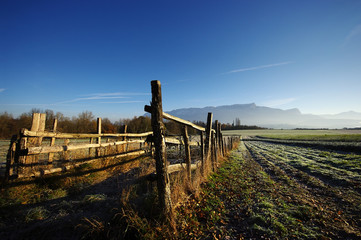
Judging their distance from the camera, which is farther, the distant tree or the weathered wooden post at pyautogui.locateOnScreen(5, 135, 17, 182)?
the distant tree

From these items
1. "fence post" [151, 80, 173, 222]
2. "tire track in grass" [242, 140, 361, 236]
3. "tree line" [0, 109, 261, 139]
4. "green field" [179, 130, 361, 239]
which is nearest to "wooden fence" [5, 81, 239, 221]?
"fence post" [151, 80, 173, 222]

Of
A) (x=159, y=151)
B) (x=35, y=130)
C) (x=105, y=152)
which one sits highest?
(x=35, y=130)

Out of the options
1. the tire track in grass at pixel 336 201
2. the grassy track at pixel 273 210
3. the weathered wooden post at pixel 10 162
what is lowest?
the tire track in grass at pixel 336 201

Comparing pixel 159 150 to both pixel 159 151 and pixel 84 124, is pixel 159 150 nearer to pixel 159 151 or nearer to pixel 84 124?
pixel 159 151

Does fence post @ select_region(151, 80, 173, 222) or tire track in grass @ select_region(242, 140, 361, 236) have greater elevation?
fence post @ select_region(151, 80, 173, 222)

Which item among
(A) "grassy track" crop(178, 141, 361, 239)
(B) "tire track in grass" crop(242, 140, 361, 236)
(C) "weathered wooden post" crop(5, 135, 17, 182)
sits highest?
(C) "weathered wooden post" crop(5, 135, 17, 182)

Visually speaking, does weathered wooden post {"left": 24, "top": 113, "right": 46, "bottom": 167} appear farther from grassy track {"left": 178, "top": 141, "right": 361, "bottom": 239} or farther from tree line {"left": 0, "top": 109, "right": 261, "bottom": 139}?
tree line {"left": 0, "top": 109, "right": 261, "bottom": 139}

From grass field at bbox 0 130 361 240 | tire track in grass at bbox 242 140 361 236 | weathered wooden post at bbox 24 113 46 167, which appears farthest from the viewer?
weathered wooden post at bbox 24 113 46 167

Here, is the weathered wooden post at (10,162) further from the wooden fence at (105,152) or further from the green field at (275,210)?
the green field at (275,210)

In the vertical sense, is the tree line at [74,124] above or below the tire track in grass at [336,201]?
above

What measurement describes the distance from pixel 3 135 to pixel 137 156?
3448cm

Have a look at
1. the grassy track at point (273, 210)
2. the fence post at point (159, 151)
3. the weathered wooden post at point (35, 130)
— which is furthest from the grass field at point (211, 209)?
the weathered wooden post at point (35, 130)

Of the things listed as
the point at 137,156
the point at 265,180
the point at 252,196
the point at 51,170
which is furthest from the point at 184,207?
the point at 137,156

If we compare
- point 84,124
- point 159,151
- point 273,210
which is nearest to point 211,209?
point 273,210
